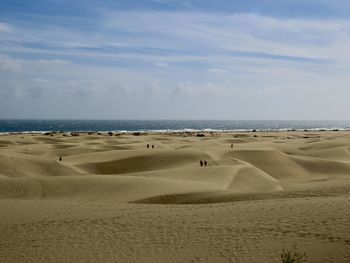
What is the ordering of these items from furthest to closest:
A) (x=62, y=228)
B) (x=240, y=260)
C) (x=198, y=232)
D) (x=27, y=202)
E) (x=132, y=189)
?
1. (x=132, y=189)
2. (x=27, y=202)
3. (x=62, y=228)
4. (x=198, y=232)
5. (x=240, y=260)

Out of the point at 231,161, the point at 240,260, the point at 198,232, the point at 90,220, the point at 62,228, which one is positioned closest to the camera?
the point at 240,260

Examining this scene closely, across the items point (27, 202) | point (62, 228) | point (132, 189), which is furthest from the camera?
point (132, 189)

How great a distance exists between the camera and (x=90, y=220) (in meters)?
11.6

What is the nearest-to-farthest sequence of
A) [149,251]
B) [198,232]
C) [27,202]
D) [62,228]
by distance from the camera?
[149,251], [198,232], [62,228], [27,202]

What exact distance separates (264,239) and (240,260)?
1.13m

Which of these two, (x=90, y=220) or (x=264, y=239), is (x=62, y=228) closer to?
(x=90, y=220)

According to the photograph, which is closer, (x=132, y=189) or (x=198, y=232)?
(x=198, y=232)

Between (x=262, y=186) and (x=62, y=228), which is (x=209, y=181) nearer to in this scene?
(x=262, y=186)

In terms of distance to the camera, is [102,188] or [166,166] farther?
[166,166]

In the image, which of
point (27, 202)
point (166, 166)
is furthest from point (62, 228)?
point (166, 166)

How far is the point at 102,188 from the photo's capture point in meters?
19.3

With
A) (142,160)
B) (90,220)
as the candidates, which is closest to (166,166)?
(142,160)

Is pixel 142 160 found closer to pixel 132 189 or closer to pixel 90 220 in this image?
pixel 132 189

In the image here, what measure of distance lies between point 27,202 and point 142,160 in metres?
16.9
